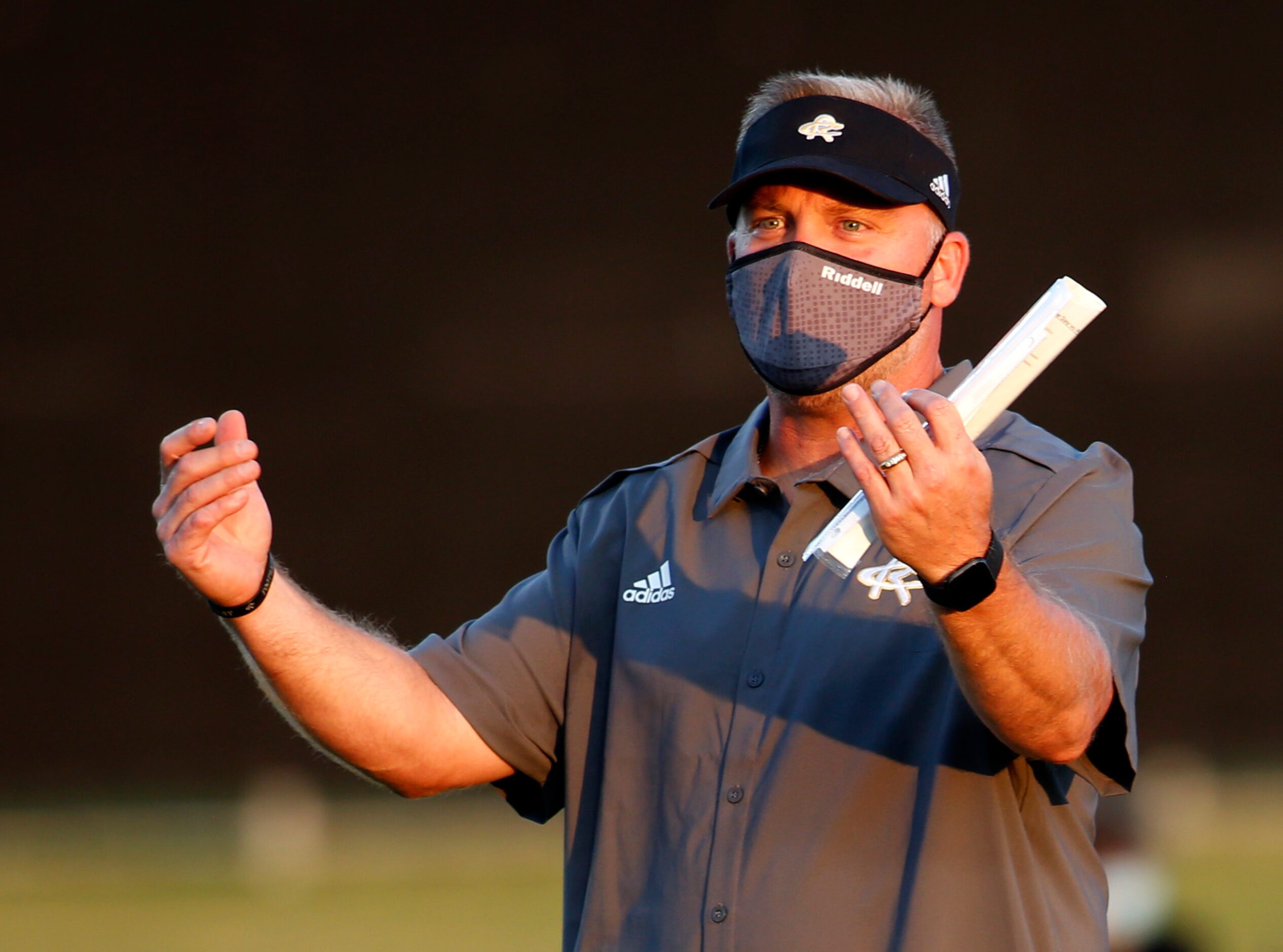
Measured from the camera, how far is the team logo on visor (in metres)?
2.02

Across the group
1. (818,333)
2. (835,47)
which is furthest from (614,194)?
(818,333)

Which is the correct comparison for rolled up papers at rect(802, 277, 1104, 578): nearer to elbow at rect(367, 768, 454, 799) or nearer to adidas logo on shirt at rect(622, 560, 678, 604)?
adidas logo on shirt at rect(622, 560, 678, 604)

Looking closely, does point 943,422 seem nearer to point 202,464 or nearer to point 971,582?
point 971,582

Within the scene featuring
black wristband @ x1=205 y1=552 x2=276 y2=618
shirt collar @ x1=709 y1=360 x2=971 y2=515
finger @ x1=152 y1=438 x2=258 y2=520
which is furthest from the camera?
shirt collar @ x1=709 y1=360 x2=971 y2=515

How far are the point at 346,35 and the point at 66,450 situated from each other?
5.68 feet

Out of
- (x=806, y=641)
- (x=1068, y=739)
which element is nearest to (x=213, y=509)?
(x=806, y=641)

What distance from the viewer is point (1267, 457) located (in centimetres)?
561

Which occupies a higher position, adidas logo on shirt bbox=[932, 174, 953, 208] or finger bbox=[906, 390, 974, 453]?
adidas logo on shirt bbox=[932, 174, 953, 208]

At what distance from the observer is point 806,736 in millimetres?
1751

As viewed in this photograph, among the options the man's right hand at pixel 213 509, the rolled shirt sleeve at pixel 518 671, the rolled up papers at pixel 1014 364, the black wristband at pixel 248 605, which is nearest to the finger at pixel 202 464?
the man's right hand at pixel 213 509

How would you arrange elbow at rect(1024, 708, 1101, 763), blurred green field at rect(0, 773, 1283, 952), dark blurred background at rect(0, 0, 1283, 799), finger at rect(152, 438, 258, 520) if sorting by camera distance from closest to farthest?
elbow at rect(1024, 708, 1101, 763)
finger at rect(152, 438, 258, 520)
blurred green field at rect(0, 773, 1283, 952)
dark blurred background at rect(0, 0, 1283, 799)

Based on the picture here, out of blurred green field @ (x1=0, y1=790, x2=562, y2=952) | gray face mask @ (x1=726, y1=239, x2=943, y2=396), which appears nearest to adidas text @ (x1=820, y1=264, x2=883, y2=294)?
gray face mask @ (x1=726, y1=239, x2=943, y2=396)

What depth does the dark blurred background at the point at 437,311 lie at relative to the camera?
560cm

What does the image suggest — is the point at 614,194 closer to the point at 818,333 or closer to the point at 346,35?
the point at 346,35
